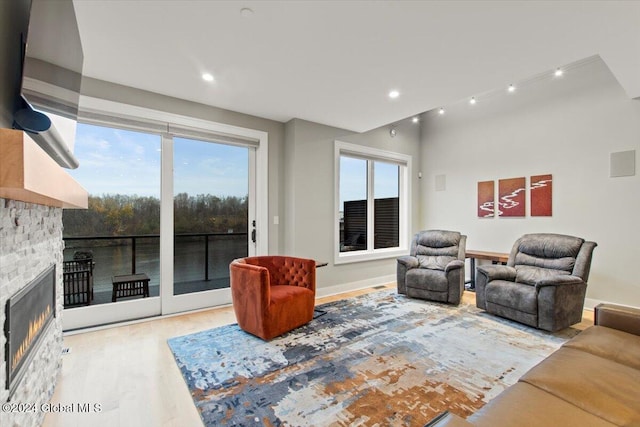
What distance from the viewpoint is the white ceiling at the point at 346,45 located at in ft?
6.73

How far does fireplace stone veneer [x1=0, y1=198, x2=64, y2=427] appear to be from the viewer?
3.97ft

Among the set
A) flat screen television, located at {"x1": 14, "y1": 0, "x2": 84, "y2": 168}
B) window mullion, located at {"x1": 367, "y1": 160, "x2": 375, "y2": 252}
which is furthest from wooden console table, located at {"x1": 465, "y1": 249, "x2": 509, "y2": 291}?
flat screen television, located at {"x1": 14, "y1": 0, "x2": 84, "y2": 168}

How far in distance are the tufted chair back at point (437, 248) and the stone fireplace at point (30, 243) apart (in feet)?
13.4

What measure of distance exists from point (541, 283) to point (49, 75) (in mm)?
4235

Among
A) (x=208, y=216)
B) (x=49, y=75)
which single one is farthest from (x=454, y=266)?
(x=49, y=75)

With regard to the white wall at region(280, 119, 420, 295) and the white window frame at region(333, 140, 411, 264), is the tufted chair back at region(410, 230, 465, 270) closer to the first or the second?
the white window frame at region(333, 140, 411, 264)

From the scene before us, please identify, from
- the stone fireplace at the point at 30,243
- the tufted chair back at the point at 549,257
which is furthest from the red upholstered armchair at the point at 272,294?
the tufted chair back at the point at 549,257

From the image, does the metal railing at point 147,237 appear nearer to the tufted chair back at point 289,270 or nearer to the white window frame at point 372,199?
the tufted chair back at point 289,270

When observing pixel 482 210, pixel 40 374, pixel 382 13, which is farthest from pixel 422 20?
pixel 482 210

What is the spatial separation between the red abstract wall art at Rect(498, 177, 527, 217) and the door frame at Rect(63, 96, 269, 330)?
3.70 meters

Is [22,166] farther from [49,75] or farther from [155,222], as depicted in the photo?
[155,222]

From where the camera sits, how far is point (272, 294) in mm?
2990

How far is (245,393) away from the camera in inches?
79.3

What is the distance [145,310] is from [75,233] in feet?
3.68
